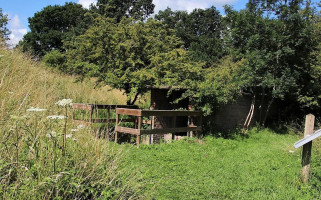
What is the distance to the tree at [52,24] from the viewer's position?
3344 cm

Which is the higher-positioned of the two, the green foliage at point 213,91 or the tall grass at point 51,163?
the green foliage at point 213,91

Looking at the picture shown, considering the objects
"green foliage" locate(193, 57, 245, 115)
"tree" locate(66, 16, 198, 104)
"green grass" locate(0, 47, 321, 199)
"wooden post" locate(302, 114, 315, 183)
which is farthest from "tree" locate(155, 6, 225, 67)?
"wooden post" locate(302, 114, 315, 183)

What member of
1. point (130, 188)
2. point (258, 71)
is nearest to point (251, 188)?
point (130, 188)

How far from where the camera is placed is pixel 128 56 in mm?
9945

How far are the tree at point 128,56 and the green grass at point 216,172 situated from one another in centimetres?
252

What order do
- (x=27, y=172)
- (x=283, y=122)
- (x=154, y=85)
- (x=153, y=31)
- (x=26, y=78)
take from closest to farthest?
(x=27, y=172) → (x=26, y=78) → (x=154, y=85) → (x=153, y=31) → (x=283, y=122)

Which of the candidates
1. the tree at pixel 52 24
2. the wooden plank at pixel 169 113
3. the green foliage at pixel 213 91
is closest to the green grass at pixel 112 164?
the wooden plank at pixel 169 113

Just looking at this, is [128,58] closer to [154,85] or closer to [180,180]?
[154,85]

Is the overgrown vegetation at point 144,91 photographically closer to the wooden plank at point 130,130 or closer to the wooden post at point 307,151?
the wooden post at point 307,151

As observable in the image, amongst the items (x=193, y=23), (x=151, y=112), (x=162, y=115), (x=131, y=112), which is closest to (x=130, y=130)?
(x=131, y=112)

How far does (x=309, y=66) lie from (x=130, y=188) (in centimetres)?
1232

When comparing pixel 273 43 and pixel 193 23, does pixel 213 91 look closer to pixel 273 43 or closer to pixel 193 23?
pixel 273 43

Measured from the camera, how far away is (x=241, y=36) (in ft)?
41.4

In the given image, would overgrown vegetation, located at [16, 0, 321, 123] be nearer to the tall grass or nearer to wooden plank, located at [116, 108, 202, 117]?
wooden plank, located at [116, 108, 202, 117]
